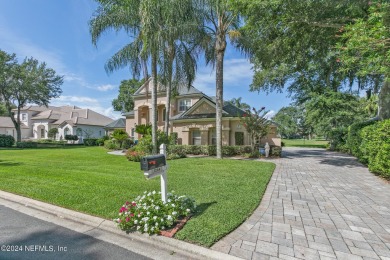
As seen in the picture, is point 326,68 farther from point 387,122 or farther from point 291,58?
point 387,122

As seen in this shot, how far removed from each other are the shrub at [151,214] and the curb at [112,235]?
0.47ft

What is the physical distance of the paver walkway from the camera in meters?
3.12

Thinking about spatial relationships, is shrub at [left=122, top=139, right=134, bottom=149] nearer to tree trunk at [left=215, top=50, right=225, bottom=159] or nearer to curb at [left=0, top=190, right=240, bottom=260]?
tree trunk at [left=215, top=50, right=225, bottom=159]

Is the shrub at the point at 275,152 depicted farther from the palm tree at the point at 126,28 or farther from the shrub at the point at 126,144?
the shrub at the point at 126,144

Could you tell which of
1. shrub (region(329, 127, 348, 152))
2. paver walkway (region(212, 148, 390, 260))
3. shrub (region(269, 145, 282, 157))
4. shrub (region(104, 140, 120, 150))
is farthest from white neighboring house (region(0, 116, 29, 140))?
shrub (region(329, 127, 348, 152))

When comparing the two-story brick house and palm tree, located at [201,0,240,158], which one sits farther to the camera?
the two-story brick house

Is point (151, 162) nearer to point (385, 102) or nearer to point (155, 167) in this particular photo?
point (155, 167)

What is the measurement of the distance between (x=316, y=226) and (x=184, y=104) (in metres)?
20.6

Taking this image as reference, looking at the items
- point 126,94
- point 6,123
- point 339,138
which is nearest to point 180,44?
point 339,138

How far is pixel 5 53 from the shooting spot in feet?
93.4

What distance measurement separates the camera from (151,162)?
155 inches

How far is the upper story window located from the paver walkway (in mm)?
17478

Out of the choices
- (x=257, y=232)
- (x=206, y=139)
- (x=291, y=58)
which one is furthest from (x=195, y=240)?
(x=206, y=139)

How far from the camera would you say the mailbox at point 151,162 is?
12.6 ft
